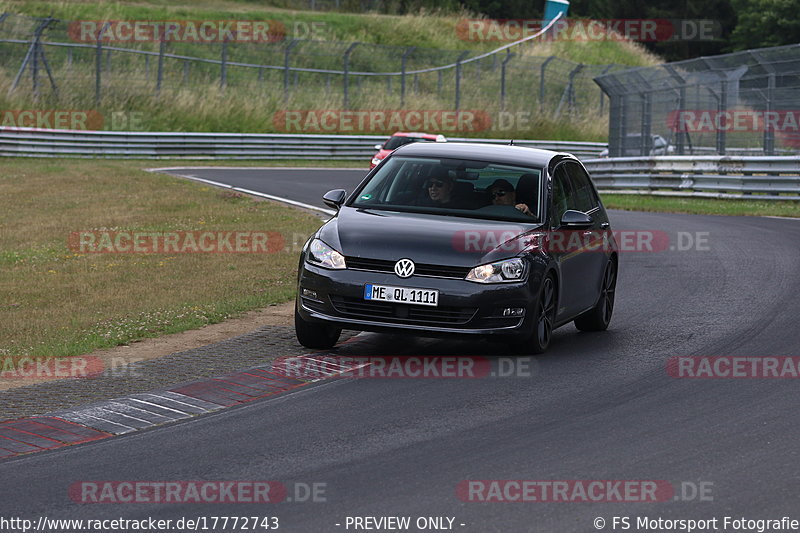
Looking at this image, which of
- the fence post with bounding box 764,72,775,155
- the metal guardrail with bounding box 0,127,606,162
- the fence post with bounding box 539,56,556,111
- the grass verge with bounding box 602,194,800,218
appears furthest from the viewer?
the fence post with bounding box 539,56,556,111

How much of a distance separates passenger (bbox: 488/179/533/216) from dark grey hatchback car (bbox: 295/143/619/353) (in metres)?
0.01

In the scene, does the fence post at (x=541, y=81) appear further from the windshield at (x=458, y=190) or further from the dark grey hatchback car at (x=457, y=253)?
the windshield at (x=458, y=190)

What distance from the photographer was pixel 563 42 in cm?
7619

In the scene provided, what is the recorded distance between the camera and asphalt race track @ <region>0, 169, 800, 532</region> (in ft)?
19.4

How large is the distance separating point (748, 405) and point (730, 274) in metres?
7.24

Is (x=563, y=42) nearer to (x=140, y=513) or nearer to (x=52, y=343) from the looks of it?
(x=52, y=343)

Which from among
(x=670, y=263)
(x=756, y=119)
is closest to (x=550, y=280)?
(x=670, y=263)

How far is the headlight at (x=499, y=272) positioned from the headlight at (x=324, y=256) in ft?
3.22
